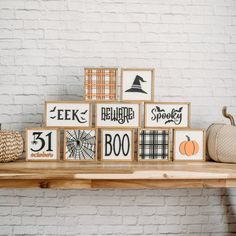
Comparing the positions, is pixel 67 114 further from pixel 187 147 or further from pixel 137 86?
pixel 187 147

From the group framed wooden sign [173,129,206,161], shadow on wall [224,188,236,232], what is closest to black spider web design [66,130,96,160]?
framed wooden sign [173,129,206,161]

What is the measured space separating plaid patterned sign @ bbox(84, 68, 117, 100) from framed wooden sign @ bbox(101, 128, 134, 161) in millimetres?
212

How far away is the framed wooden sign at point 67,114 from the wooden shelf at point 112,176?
1.07ft

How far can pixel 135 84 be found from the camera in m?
2.39

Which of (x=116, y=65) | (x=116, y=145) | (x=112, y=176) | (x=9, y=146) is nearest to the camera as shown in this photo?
(x=112, y=176)

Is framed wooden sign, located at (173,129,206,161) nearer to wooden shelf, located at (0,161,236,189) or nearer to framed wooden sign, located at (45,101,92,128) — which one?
wooden shelf, located at (0,161,236,189)

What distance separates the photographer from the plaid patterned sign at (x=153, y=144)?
93.1 inches

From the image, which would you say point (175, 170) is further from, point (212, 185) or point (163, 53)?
point (163, 53)

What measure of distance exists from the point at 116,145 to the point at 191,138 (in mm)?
459

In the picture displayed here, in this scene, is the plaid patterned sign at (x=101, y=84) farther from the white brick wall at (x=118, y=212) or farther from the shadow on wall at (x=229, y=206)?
the shadow on wall at (x=229, y=206)

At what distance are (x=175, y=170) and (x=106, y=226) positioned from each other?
879 millimetres

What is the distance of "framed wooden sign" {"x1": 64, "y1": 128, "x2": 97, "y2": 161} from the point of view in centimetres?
234

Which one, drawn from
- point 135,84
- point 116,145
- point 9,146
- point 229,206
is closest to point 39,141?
point 9,146

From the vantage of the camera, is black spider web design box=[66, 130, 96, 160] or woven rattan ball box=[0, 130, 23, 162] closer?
woven rattan ball box=[0, 130, 23, 162]
